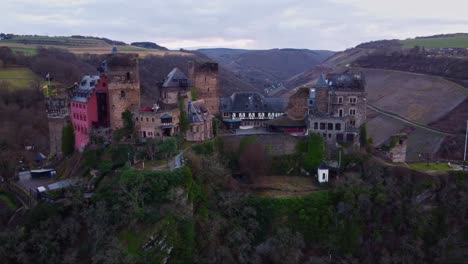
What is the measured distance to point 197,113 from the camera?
40.8 meters

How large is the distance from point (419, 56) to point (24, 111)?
83.9 meters

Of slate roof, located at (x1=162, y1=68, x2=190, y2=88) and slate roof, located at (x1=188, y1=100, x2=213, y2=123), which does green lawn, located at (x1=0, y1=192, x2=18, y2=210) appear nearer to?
slate roof, located at (x1=188, y1=100, x2=213, y2=123)

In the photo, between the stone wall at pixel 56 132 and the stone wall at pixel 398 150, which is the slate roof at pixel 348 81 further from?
the stone wall at pixel 56 132

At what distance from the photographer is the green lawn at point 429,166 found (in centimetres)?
3828

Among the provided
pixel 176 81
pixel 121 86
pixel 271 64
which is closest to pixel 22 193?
pixel 121 86

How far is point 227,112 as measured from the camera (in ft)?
160

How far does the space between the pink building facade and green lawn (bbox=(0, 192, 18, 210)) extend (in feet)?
25.5

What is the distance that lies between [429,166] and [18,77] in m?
62.9

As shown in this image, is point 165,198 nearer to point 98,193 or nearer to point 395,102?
point 98,193

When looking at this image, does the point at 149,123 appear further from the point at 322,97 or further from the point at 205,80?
the point at 322,97

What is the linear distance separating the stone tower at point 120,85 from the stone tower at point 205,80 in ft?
34.5

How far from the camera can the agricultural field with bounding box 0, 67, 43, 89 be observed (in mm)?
63141

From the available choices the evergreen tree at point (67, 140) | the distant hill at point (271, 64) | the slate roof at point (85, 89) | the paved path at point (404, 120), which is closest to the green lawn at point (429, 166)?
the paved path at point (404, 120)

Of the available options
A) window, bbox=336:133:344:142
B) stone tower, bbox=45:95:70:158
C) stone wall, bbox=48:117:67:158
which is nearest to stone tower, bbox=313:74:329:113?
window, bbox=336:133:344:142
